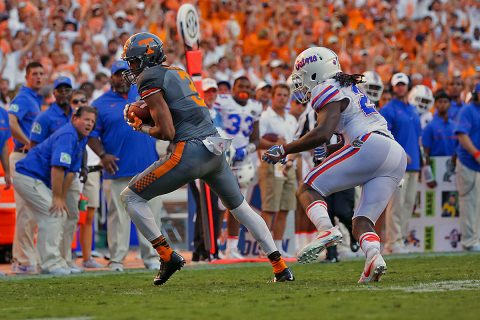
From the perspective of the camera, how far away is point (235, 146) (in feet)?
43.1

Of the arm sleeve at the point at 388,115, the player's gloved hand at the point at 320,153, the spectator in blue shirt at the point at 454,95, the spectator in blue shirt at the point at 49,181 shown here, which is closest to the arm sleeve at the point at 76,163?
the spectator in blue shirt at the point at 49,181

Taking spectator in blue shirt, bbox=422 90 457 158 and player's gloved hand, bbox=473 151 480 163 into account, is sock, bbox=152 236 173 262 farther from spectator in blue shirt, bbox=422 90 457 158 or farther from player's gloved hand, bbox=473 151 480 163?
spectator in blue shirt, bbox=422 90 457 158

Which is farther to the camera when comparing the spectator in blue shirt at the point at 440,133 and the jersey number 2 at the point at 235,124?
the spectator in blue shirt at the point at 440,133

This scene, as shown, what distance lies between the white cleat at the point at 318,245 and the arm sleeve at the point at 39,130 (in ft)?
14.4

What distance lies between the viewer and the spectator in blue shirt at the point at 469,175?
14125 mm

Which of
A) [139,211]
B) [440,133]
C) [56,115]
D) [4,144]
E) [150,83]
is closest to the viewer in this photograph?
[150,83]

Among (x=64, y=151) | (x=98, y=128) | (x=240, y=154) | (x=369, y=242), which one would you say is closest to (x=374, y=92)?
(x=240, y=154)

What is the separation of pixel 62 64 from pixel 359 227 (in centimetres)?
939

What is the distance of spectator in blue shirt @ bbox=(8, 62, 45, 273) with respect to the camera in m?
11.5

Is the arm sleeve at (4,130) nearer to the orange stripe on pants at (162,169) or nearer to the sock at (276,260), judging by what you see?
the orange stripe on pants at (162,169)

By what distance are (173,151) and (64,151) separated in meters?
2.58

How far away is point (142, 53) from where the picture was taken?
336 inches

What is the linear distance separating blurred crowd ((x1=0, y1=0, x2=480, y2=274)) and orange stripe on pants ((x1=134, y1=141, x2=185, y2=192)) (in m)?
2.94

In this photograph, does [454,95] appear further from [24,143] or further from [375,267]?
[375,267]
